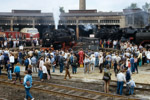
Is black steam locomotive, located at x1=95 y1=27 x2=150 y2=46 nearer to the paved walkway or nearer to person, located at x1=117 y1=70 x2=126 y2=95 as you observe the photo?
the paved walkway

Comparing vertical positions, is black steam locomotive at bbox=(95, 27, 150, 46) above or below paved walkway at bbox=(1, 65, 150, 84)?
above

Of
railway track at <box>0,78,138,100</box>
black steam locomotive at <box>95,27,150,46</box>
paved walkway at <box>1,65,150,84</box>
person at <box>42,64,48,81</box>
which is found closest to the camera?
railway track at <box>0,78,138,100</box>

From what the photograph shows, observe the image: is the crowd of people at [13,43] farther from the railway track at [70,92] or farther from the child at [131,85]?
the child at [131,85]

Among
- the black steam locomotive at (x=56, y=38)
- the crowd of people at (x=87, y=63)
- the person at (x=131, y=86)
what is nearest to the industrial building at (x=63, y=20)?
the black steam locomotive at (x=56, y=38)

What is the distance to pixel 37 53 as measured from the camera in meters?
22.8

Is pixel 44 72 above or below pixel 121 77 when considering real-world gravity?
below

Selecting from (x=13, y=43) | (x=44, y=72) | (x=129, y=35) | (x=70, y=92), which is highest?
(x=129, y=35)

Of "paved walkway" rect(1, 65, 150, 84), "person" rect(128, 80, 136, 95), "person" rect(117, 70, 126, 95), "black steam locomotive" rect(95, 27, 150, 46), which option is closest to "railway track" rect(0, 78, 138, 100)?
"person" rect(117, 70, 126, 95)

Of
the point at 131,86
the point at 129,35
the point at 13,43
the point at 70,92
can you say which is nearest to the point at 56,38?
the point at 13,43

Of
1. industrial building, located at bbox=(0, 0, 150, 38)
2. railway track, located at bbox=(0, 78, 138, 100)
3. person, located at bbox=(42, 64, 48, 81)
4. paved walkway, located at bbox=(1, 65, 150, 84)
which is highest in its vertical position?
industrial building, located at bbox=(0, 0, 150, 38)

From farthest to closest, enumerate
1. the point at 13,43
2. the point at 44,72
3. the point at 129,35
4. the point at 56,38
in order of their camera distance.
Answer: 1. the point at 129,35
2. the point at 13,43
3. the point at 56,38
4. the point at 44,72

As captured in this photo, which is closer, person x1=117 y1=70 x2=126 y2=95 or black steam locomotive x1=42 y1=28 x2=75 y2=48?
person x1=117 y1=70 x2=126 y2=95

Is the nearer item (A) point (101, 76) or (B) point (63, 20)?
(A) point (101, 76)

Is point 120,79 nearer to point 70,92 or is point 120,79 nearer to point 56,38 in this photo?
point 70,92
